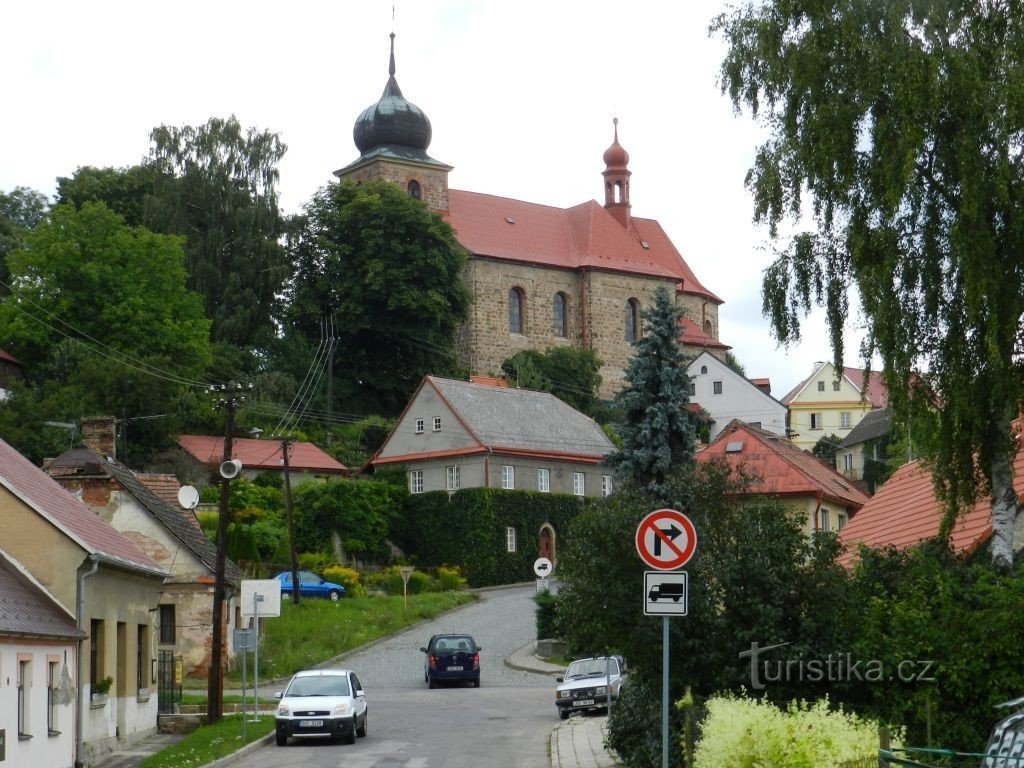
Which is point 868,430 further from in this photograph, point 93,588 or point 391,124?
point 93,588

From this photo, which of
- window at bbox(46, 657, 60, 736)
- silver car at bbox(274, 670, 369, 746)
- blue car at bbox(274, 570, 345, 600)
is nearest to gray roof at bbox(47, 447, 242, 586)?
silver car at bbox(274, 670, 369, 746)

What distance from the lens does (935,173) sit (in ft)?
70.0

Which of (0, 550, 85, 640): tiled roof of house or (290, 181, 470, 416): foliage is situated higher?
(290, 181, 470, 416): foliage

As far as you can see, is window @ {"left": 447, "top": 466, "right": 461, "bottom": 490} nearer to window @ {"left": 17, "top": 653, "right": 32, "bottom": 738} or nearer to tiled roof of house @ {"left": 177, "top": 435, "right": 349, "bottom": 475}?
tiled roof of house @ {"left": 177, "top": 435, "right": 349, "bottom": 475}

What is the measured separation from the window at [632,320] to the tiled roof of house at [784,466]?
47.7 meters

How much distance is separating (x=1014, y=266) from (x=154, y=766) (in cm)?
1404

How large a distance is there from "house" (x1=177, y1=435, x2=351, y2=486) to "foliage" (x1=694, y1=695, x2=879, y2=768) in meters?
56.0

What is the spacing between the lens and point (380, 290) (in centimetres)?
8462

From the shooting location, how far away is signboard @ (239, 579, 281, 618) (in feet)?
102

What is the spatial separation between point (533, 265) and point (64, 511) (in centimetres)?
7615

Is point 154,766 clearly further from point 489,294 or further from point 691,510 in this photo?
point 489,294

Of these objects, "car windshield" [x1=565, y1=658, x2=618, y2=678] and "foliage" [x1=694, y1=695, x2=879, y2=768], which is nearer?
"foliage" [x1=694, y1=695, x2=879, y2=768]

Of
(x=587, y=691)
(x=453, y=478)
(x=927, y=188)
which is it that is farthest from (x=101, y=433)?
(x=453, y=478)

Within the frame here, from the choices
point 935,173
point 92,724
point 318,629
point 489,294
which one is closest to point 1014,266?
point 935,173
